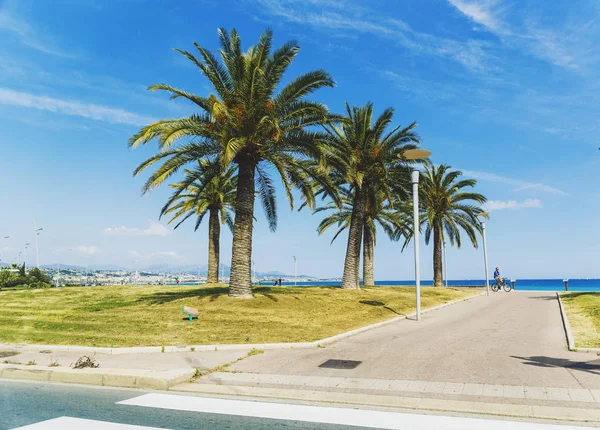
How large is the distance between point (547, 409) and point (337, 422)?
285 centimetres

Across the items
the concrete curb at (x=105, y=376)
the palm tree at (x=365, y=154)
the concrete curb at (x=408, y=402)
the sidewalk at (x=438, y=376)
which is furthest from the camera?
the palm tree at (x=365, y=154)

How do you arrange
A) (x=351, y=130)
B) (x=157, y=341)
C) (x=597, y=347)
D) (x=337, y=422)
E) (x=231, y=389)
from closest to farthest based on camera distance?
1. (x=337, y=422)
2. (x=231, y=389)
3. (x=597, y=347)
4. (x=157, y=341)
5. (x=351, y=130)

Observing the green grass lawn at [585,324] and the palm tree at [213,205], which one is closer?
the green grass lawn at [585,324]

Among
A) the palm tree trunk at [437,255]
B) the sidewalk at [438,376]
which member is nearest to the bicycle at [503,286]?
the palm tree trunk at [437,255]

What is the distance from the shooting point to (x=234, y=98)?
712 inches

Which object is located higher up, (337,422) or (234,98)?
(234,98)

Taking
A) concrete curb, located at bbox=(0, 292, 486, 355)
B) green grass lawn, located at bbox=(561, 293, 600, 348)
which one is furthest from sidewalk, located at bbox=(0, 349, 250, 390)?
green grass lawn, located at bbox=(561, 293, 600, 348)

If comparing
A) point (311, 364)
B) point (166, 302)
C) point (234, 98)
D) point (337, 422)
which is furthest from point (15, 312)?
point (337, 422)

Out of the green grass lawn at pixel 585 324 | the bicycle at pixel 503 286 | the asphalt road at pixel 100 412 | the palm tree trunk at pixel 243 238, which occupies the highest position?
the palm tree trunk at pixel 243 238

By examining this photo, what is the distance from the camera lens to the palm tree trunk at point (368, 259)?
3488 cm

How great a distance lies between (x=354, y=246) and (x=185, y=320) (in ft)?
45.7

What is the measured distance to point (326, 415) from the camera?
19.8 feet

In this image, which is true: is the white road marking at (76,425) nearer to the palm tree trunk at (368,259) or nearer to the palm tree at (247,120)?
the palm tree at (247,120)

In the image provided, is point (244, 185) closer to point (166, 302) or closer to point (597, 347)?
point (166, 302)
